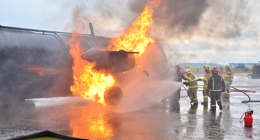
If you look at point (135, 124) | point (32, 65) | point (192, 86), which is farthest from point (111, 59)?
point (135, 124)

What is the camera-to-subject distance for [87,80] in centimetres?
1336

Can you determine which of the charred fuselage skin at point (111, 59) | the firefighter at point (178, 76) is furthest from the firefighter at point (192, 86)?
the charred fuselage skin at point (111, 59)

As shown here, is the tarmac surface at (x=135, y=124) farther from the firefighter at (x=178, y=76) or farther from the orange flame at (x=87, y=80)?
the firefighter at (x=178, y=76)

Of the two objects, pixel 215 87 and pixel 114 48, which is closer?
pixel 215 87

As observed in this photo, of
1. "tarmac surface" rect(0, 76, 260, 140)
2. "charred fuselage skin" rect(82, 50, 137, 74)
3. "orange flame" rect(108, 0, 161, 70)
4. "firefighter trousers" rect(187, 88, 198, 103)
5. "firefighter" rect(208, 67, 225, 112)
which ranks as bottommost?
"tarmac surface" rect(0, 76, 260, 140)

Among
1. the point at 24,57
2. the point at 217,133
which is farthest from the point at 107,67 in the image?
the point at 217,133

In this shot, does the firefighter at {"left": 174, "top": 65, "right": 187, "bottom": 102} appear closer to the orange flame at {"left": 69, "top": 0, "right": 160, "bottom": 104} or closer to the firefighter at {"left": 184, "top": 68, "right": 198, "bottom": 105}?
the firefighter at {"left": 184, "top": 68, "right": 198, "bottom": 105}

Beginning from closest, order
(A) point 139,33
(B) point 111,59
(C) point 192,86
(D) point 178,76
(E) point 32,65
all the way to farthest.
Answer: (E) point 32,65 < (B) point 111,59 < (A) point 139,33 < (C) point 192,86 < (D) point 178,76

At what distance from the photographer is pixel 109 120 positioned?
32.7ft

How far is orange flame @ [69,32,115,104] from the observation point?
1334 cm

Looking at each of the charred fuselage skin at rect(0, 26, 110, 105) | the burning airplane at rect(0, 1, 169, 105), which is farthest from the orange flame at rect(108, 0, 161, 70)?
the charred fuselage skin at rect(0, 26, 110, 105)

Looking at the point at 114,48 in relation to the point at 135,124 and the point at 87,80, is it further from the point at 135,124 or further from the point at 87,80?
the point at 135,124

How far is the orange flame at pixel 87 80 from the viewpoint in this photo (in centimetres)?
1334

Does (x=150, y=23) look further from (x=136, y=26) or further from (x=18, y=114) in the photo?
(x=18, y=114)
